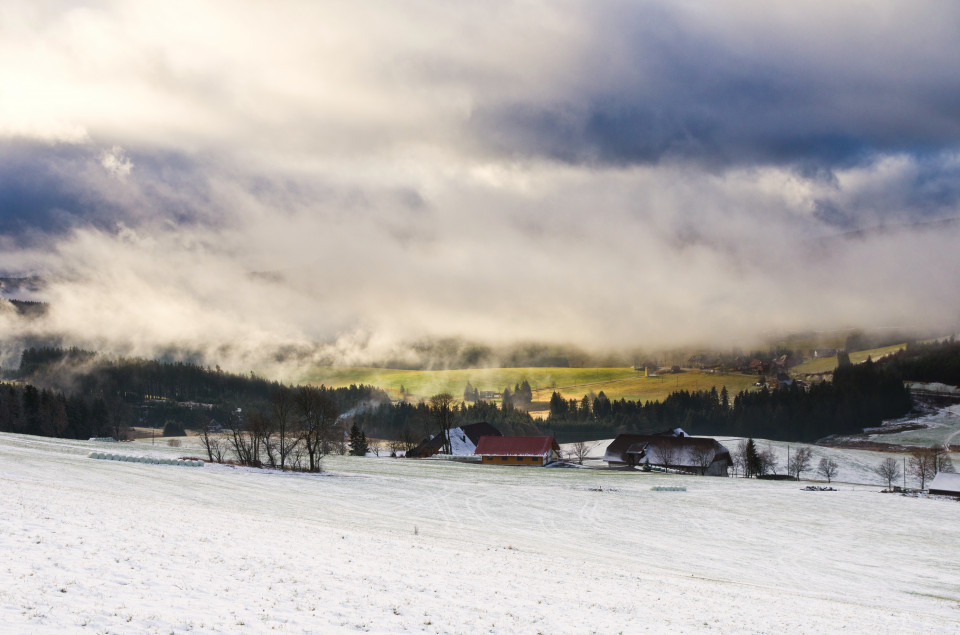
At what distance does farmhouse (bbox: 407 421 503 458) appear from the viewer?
174375 millimetres

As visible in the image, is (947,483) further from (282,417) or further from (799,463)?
(282,417)

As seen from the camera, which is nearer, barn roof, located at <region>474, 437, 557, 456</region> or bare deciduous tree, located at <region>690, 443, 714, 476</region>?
barn roof, located at <region>474, 437, 557, 456</region>

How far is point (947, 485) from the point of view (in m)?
113

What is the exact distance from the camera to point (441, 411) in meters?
175

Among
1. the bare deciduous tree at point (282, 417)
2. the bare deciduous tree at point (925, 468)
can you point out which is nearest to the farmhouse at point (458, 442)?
the bare deciduous tree at point (282, 417)

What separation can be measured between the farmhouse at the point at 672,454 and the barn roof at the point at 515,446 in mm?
17456

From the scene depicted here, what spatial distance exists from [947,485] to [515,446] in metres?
74.6

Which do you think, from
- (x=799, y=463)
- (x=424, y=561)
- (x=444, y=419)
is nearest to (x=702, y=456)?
(x=799, y=463)

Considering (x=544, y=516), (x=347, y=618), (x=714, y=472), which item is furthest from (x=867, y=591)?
(x=714, y=472)

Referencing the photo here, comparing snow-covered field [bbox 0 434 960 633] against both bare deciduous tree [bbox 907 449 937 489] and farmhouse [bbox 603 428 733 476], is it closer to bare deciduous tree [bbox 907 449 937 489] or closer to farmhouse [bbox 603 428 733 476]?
farmhouse [bbox 603 428 733 476]

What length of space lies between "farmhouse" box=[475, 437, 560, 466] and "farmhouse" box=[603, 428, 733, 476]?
17.2 meters

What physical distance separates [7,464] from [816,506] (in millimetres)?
80358

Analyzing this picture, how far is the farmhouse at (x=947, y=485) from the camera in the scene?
11183 cm

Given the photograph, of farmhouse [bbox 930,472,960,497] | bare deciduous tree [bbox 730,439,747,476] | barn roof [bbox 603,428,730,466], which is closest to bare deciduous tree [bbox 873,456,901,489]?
bare deciduous tree [bbox 730,439,747,476]
